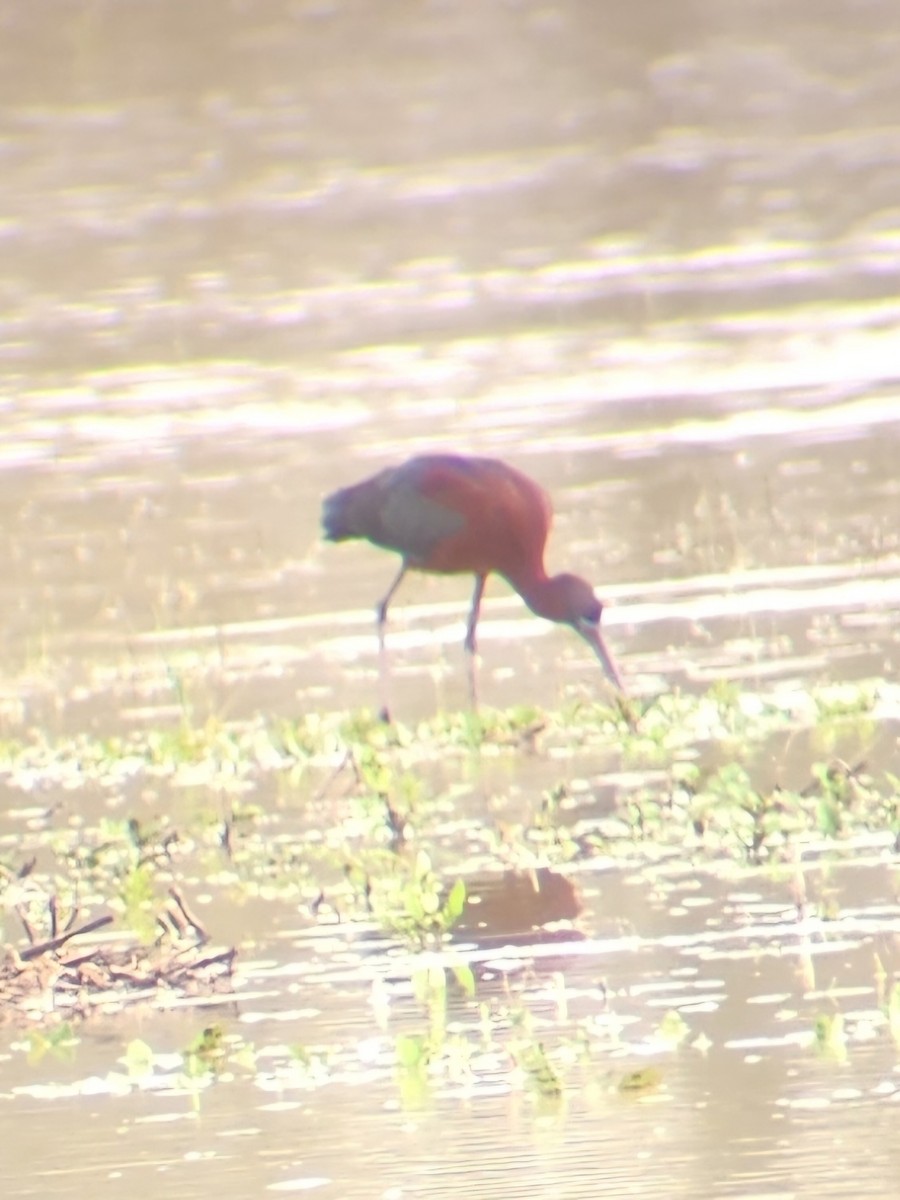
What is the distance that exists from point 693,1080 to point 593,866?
5.69 feet

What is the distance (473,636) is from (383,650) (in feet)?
1.47

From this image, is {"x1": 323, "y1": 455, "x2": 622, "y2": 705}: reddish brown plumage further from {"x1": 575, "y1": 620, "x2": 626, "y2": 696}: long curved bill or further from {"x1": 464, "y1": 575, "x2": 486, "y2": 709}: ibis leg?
{"x1": 575, "y1": 620, "x2": 626, "y2": 696}: long curved bill

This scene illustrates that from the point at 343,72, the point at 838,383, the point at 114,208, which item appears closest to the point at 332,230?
the point at 114,208

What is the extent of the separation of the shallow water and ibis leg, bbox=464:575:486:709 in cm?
13

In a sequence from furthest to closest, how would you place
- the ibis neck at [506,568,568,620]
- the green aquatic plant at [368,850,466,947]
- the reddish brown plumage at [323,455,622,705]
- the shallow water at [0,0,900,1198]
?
the reddish brown plumage at [323,455,622,705] < the ibis neck at [506,568,568,620] < the green aquatic plant at [368,850,466,947] < the shallow water at [0,0,900,1198]

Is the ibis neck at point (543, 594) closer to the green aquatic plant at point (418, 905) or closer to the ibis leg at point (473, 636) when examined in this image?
the ibis leg at point (473, 636)

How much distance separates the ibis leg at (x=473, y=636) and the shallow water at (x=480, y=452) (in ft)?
0.43

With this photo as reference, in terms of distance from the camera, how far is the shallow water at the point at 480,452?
5297 mm

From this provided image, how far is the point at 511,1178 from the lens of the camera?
4867 millimetres

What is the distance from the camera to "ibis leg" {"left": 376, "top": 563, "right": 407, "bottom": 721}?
920 cm

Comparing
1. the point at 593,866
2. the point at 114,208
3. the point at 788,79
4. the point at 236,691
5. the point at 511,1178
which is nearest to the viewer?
the point at 511,1178

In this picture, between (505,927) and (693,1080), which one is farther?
(505,927)

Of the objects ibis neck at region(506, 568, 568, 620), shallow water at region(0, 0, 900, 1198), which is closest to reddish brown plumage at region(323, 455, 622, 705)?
ibis neck at region(506, 568, 568, 620)

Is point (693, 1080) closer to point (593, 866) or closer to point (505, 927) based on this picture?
point (505, 927)
